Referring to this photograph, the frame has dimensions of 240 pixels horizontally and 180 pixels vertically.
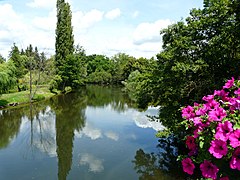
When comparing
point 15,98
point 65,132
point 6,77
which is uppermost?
point 6,77

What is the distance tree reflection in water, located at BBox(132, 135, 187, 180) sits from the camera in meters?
8.72

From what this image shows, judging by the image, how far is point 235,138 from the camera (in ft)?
7.07

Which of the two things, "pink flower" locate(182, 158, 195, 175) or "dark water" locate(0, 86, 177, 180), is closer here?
"pink flower" locate(182, 158, 195, 175)

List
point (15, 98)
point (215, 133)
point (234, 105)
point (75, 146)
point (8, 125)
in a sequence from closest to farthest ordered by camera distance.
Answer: point (215, 133) → point (234, 105) → point (75, 146) → point (8, 125) → point (15, 98)

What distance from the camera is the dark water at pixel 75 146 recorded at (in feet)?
29.6

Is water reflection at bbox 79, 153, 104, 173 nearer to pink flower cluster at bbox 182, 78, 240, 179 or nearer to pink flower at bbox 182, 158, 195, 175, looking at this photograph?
pink flower at bbox 182, 158, 195, 175

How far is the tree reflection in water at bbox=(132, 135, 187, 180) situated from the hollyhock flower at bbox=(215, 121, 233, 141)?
680 cm

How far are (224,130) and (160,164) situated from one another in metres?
7.98

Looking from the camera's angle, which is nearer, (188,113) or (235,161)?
(235,161)

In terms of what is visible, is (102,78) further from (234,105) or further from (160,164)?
(234,105)

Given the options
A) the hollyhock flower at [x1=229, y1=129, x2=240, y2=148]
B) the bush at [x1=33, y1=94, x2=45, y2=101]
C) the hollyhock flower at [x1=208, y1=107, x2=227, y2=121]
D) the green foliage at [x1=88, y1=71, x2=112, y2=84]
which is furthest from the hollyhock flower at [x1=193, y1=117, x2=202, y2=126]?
the green foliage at [x1=88, y1=71, x2=112, y2=84]

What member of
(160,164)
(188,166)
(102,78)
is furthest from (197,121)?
(102,78)

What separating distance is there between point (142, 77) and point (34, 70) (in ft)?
68.2

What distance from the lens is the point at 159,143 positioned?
12398 mm
